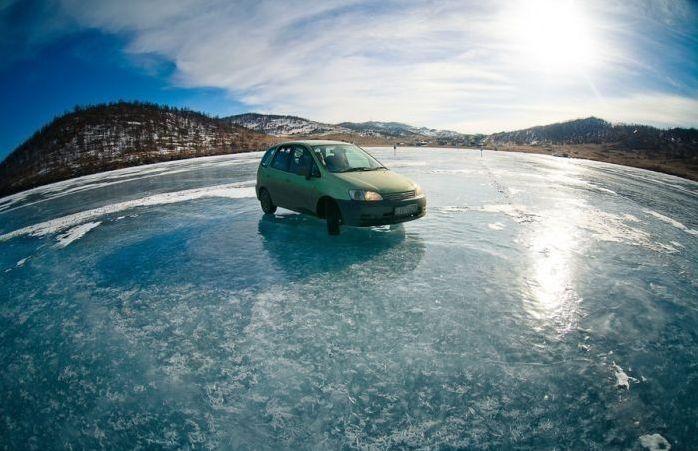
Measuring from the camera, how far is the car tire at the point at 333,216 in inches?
274

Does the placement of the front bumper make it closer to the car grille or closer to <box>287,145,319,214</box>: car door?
the car grille

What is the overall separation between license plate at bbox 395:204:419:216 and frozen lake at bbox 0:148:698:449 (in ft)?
1.90

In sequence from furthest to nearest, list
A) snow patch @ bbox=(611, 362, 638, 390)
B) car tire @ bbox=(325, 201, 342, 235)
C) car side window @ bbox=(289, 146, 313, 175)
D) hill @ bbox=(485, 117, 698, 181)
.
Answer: hill @ bbox=(485, 117, 698, 181), car side window @ bbox=(289, 146, 313, 175), car tire @ bbox=(325, 201, 342, 235), snow patch @ bbox=(611, 362, 638, 390)

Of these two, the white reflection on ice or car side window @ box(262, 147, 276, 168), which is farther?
car side window @ box(262, 147, 276, 168)

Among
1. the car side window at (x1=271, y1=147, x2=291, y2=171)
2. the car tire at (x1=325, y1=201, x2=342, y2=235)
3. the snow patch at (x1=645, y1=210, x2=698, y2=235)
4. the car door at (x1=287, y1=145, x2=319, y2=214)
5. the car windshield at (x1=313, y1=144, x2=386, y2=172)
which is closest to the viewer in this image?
the car tire at (x1=325, y1=201, x2=342, y2=235)

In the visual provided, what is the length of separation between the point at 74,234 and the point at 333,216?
638 cm

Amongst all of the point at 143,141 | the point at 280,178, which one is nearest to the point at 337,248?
the point at 280,178

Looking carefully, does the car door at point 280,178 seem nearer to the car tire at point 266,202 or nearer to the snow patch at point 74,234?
the car tire at point 266,202

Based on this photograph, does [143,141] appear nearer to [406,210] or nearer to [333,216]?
[333,216]

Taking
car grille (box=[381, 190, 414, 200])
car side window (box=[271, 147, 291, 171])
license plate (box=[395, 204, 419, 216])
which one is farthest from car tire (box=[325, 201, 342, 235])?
car side window (box=[271, 147, 291, 171])

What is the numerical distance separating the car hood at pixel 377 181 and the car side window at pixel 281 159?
→ 1.87 metres

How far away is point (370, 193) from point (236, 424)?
4.51 meters

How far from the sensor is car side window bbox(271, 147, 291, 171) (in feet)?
27.4

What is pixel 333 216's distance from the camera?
23.0 ft
